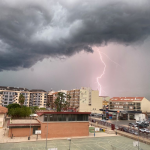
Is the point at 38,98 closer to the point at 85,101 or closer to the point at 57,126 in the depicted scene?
the point at 85,101

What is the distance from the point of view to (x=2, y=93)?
127875 mm

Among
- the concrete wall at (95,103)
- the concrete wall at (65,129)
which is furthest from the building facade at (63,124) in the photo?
the concrete wall at (95,103)

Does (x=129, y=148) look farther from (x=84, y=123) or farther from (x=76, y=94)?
(x=76, y=94)

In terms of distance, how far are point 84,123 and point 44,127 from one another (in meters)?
11.7

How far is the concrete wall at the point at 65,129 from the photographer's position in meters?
39.6

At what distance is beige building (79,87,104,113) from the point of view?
12559 cm

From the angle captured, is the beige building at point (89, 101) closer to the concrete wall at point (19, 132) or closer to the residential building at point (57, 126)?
the residential building at point (57, 126)

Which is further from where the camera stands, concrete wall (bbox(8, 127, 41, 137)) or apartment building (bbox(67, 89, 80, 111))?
apartment building (bbox(67, 89, 80, 111))

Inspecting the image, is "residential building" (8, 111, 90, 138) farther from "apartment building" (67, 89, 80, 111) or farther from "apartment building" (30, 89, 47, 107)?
"apartment building" (30, 89, 47, 107)

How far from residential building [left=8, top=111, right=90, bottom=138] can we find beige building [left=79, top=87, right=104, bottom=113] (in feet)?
269

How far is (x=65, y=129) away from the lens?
1619 inches

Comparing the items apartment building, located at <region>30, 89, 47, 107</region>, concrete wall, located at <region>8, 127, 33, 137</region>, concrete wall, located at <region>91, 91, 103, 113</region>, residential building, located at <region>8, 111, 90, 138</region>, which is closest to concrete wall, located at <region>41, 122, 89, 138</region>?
residential building, located at <region>8, 111, 90, 138</region>

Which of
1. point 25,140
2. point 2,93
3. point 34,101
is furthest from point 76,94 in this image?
point 25,140

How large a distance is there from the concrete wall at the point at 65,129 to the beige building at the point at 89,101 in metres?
81.8
